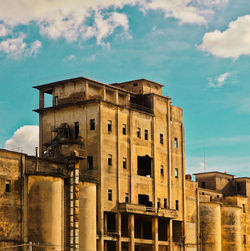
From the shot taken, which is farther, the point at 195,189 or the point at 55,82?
the point at 195,189

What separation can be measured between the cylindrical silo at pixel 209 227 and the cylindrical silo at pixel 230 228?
3.39 m

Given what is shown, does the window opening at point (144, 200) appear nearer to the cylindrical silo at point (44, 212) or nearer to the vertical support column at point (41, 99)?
the vertical support column at point (41, 99)

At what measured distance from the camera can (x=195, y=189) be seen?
86.2 m

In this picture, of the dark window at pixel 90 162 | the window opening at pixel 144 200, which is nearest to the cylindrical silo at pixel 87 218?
the dark window at pixel 90 162

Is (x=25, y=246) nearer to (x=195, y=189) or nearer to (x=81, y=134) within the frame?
(x=81, y=134)

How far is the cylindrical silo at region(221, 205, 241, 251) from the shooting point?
90.8 m

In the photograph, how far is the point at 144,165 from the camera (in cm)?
7856

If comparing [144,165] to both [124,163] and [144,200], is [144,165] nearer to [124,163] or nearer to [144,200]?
[144,200]

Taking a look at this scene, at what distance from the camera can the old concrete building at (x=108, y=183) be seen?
189 feet

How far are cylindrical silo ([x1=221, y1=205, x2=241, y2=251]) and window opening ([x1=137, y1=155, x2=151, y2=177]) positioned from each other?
724 inches

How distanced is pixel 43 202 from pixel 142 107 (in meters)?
23.6

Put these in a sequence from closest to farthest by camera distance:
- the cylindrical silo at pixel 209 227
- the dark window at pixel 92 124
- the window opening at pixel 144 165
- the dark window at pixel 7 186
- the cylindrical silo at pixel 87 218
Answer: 1. the dark window at pixel 7 186
2. the cylindrical silo at pixel 87 218
3. the dark window at pixel 92 124
4. the window opening at pixel 144 165
5. the cylindrical silo at pixel 209 227

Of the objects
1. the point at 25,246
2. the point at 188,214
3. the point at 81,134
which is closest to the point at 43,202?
the point at 25,246

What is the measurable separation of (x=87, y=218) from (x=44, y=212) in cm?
702
